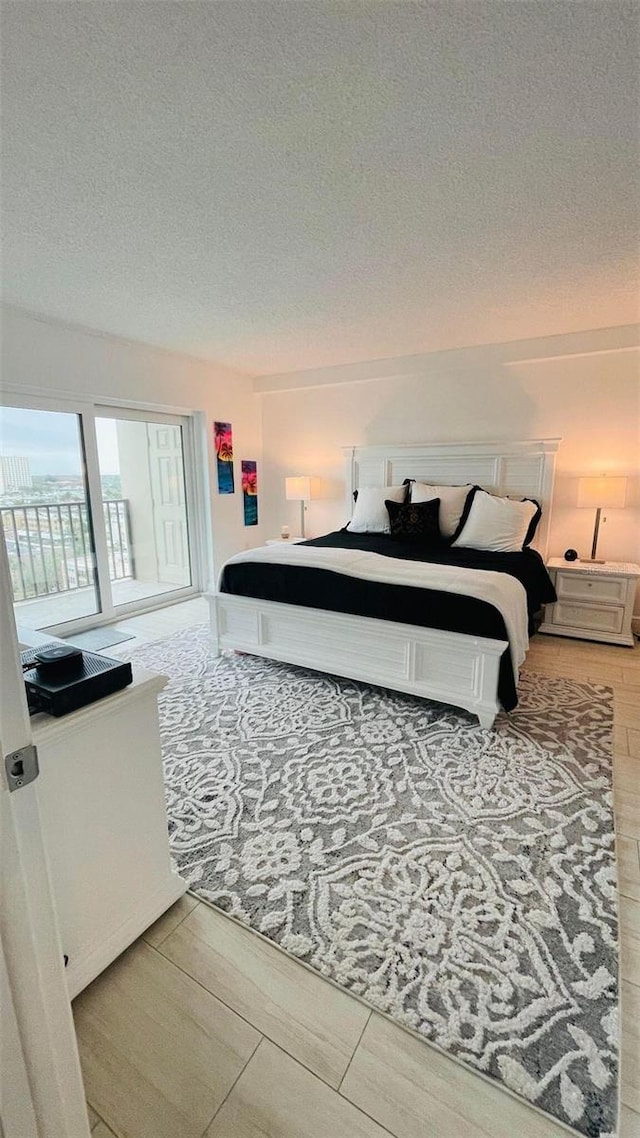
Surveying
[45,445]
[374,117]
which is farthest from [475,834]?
[45,445]

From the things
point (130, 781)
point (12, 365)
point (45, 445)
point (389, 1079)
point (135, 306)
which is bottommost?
point (389, 1079)

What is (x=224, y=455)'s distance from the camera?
4938 mm

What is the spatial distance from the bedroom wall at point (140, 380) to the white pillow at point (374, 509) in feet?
5.02

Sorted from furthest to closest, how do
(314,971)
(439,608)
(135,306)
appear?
(135,306), (439,608), (314,971)

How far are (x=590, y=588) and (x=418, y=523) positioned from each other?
1.36 metres

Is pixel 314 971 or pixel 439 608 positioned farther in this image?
pixel 439 608

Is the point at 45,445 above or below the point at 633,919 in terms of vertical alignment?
above

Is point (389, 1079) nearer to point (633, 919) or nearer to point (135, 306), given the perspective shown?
point (633, 919)

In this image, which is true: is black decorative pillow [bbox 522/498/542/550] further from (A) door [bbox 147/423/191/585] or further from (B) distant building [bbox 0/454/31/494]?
(B) distant building [bbox 0/454/31/494]

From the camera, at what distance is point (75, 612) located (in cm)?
392

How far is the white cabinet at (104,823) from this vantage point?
1.11 meters

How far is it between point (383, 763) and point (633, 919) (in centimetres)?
98

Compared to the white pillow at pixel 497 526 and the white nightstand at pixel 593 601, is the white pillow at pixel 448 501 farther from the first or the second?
the white nightstand at pixel 593 601

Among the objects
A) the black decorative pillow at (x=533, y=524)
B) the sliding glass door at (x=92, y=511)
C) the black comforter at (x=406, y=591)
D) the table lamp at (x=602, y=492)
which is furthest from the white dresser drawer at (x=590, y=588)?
the sliding glass door at (x=92, y=511)
